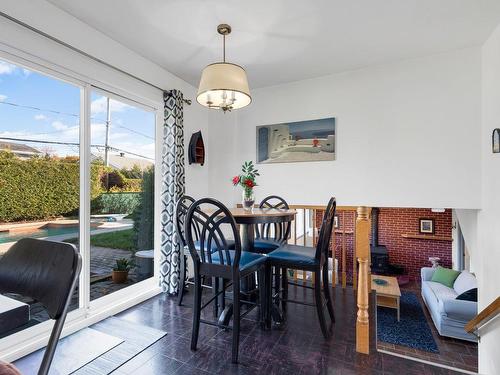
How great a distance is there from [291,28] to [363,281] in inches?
89.4

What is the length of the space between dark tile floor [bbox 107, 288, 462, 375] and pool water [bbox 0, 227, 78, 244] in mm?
934

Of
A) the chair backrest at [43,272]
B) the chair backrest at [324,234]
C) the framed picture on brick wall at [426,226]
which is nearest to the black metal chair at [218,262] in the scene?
the chair backrest at [324,234]

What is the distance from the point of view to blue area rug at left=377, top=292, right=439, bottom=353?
4.52 meters

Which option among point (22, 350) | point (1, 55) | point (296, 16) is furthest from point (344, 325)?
point (1, 55)

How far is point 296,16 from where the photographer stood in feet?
→ 7.47

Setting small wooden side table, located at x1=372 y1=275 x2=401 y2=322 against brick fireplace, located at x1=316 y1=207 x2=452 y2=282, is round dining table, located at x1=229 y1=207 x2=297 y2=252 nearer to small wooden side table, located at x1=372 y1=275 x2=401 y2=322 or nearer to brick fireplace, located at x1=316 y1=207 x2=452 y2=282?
small wooden side table, located at x1=372 y1=275 x2=401 y2=322

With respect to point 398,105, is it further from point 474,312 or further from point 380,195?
point 474,312

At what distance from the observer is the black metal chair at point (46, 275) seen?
2.76ft

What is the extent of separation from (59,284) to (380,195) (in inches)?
127

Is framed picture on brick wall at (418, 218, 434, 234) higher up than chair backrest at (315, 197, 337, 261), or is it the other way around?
chair backrest at (315, 197, 337, 261)

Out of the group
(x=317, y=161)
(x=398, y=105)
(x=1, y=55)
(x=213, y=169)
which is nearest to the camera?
(x=1, y=55)

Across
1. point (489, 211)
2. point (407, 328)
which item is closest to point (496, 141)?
point (489, 211)

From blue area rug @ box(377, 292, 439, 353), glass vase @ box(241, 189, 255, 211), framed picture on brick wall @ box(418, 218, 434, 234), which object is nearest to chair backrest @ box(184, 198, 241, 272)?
glass vase @ box(241, 189, 255, 211)

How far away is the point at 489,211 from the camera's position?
260cm
